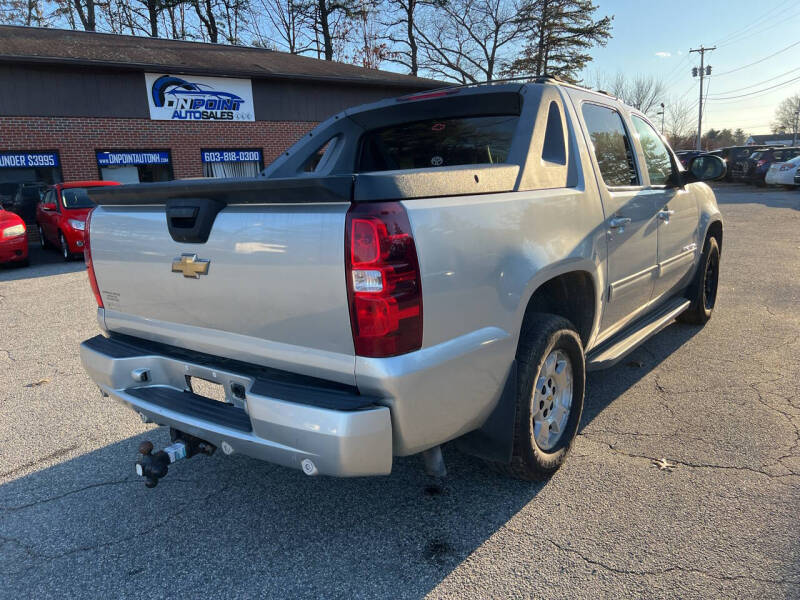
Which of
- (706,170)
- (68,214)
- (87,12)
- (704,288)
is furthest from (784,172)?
(87,12)

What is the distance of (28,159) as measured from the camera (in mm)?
14828

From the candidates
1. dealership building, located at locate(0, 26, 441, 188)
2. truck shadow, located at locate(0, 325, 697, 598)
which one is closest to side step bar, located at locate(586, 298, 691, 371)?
truck shadow, located at locate(0, 325, 697, 598)

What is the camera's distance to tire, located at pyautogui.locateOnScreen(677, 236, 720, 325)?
17.2 ft

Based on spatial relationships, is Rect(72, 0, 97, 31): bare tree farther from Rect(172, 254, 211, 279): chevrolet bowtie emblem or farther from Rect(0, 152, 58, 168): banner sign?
Rect(172, 254, 211, 279): chevrolet bowtie emblem

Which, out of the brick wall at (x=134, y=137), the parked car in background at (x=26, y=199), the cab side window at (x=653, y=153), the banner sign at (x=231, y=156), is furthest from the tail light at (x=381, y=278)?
the banner sign at (x=231, y=156)

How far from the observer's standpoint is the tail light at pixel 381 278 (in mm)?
1995

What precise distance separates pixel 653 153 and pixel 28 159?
15.6m

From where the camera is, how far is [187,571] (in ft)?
7.97

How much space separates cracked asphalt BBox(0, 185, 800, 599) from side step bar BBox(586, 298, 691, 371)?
436mm

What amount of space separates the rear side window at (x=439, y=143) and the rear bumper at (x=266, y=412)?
1865 mm

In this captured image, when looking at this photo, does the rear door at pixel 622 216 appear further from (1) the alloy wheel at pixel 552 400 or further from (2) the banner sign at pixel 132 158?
(2) the banner sign at pixel 132 158

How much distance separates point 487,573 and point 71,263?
38.4 ft

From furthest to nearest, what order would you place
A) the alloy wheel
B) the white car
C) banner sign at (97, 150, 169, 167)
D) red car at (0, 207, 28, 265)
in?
the white car < banner sign at (97, 150, 169, 167) < red car at (0, 207, 28, 265) < the alloy wheel

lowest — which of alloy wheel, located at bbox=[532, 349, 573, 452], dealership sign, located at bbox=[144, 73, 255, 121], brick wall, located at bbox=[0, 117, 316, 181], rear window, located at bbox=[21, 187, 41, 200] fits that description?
alloy wheel, located at bbox=[532, 349, 573, 452]
